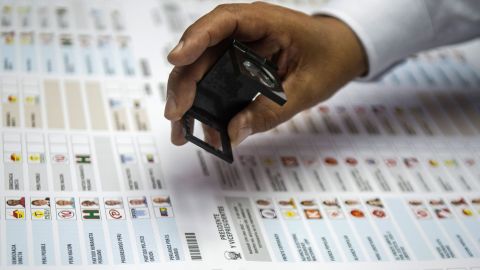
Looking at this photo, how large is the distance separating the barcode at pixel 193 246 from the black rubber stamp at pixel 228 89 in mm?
97

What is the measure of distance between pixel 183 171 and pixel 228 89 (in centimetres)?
13

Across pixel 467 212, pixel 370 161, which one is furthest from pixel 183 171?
pixel 467 212

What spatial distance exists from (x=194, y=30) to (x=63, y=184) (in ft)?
0.75

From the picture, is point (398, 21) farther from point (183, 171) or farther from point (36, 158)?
point (36, 158)

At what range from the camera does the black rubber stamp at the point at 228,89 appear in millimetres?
649

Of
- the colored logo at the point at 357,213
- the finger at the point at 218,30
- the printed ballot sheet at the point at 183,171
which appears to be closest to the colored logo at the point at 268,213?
the printed ballot sheet at the point at 183,171

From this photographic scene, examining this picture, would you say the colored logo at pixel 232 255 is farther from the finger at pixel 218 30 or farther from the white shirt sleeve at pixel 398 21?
the white shirt sleeve at pixel 398 21

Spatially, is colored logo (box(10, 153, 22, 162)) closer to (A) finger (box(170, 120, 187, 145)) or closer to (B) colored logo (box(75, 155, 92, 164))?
(B) colored logo (box(75, 155, 92, 164))

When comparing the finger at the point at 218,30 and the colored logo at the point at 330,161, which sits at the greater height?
the finger at the point at 218,30

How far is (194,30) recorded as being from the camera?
2.12ft

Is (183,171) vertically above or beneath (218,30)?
beneath

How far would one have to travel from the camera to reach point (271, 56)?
0.78m

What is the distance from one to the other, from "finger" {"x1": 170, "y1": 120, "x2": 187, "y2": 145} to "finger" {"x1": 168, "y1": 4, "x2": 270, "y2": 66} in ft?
0.32

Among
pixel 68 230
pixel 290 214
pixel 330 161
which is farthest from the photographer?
pixel 330 161
